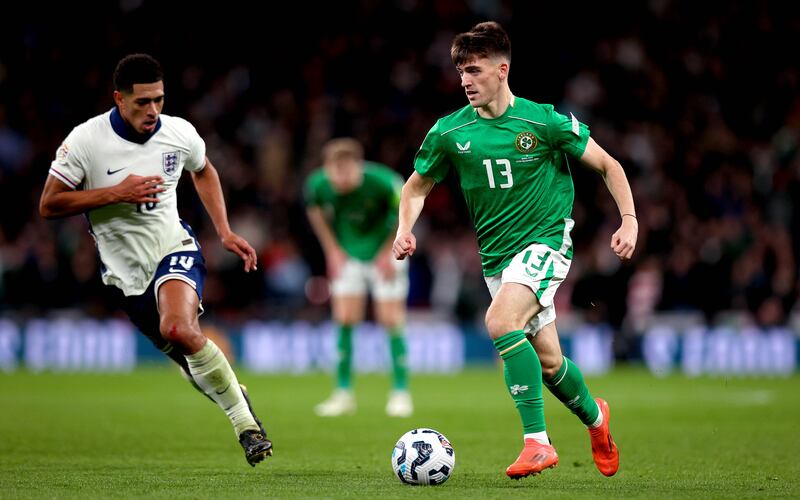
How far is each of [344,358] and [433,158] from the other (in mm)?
5379

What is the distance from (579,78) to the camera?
75.5ft

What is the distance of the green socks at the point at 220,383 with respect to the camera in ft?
22.2

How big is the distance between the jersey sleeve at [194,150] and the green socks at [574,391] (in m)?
2.46

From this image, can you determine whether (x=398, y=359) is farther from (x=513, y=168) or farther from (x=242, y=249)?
(x=513, y=168)

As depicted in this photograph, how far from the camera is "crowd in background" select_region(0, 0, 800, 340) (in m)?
19.1

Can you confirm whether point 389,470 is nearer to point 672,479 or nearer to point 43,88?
point 672,479

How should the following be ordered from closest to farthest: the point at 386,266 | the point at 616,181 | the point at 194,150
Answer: the point at 616,181 → the point at 194,150 → the point at 386,266

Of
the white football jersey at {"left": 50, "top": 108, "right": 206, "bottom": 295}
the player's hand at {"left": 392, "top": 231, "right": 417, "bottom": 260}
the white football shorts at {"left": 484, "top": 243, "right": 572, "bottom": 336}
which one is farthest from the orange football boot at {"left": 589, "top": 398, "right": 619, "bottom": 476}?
the white football jersey at {"left": 50, "top": 108, "right": 206, "bottom": 295}

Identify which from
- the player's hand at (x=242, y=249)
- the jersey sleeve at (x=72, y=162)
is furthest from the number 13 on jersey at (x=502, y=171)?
the jersey sleeve at (x=72, y=162)

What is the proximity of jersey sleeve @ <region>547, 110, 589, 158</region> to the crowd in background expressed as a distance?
40.3 ft

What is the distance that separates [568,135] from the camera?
21.2ft

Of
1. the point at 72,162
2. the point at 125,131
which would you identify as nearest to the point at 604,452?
the point at 125,131

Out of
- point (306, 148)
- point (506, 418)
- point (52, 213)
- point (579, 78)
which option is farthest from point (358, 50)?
point (52, 213)

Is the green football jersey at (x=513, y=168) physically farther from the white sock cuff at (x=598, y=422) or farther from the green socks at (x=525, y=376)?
the white sock cuff at (x=598, y=422)
